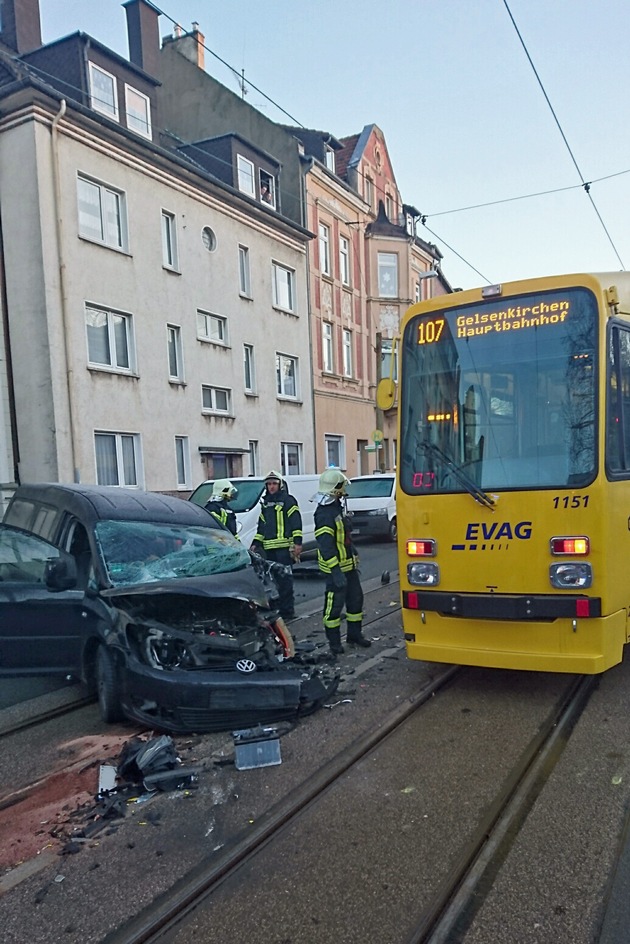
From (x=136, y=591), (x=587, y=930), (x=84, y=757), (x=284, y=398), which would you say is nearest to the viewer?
(x=587, y=930)

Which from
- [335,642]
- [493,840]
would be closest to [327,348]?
[335,642]

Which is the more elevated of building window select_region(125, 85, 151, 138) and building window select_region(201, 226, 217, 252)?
building window select_region(125, 85, 151, 138)

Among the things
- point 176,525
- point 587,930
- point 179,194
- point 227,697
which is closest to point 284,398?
point 179,194

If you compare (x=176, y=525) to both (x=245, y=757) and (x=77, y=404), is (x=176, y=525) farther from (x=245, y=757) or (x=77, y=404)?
(x=77, y=404)

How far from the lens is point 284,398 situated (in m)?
23.8

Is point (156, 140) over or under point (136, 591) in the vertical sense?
over

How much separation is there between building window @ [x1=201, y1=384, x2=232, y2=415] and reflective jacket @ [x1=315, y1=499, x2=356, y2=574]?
1345cm

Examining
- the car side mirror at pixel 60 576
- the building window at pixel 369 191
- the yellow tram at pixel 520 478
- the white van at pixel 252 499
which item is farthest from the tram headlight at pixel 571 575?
the building window at pixel 369 191

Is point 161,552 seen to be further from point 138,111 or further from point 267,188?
point 267,188

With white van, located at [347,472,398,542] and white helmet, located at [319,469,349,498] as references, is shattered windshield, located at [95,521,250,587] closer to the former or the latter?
white helmet, located at [319,469,349,498]

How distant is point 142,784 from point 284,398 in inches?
790

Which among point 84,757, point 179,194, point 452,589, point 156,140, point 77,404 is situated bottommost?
point 84,757

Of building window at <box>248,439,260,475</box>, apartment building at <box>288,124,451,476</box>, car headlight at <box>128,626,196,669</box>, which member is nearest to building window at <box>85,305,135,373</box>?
building window at <box>248,439,260,475</box>

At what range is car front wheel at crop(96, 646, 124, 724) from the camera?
5035 millimetres
